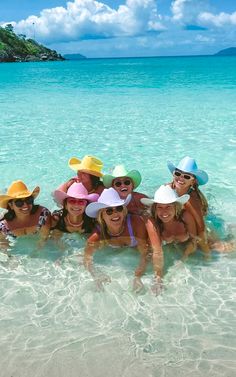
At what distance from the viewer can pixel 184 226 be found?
5.43m

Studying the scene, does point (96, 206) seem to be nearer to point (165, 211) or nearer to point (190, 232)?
point (165, 211)

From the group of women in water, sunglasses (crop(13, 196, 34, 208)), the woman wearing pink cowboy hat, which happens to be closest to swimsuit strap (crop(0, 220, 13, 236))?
the group of women in water

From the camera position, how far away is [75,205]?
5441 mm

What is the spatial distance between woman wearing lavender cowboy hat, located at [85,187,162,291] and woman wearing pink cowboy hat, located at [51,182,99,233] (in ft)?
1.09

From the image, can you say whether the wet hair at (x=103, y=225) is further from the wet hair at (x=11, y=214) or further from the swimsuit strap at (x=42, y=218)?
the wet hair at (x=11, y=214)

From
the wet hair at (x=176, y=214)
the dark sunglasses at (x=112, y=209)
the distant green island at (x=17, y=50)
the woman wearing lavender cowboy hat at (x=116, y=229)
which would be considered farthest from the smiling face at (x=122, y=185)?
the distant green island at (x=17, y=50)

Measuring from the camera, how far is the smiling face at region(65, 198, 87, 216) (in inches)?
213

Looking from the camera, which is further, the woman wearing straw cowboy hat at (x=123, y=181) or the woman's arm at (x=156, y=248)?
the woman wearing straw cowboy hat at (x=123, y=181)

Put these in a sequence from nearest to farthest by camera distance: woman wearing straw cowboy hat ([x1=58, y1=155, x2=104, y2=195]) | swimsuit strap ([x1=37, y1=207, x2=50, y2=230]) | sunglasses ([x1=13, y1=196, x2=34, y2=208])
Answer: sunglasses ([x1=13, y1=196, x2=34, y2=208]) → swimsuit strap ([x1=37, y1=207, x2=50, y2=230]) → woman wearing straw cowboy hat ([x1=58, y1=155, x2=104, y2=195])

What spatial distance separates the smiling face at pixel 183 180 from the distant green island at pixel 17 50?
389 feet

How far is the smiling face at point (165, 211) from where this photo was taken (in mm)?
5113

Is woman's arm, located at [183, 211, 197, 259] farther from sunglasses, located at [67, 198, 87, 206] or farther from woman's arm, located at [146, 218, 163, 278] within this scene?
sunglasses, located at [67, 198, 87, 206]

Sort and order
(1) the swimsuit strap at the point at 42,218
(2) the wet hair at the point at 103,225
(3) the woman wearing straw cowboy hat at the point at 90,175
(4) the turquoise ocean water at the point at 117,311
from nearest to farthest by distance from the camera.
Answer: (4) the turquoise ocean water at the point at 117,311 → (2) the wet hair at the point at 103,225 → (1) the swimsuit strap at the point at 42,218 → (3) the woman wearing straw cowboy hat at the point at 90,175

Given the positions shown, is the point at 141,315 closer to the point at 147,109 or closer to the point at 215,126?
the point at 215,126
